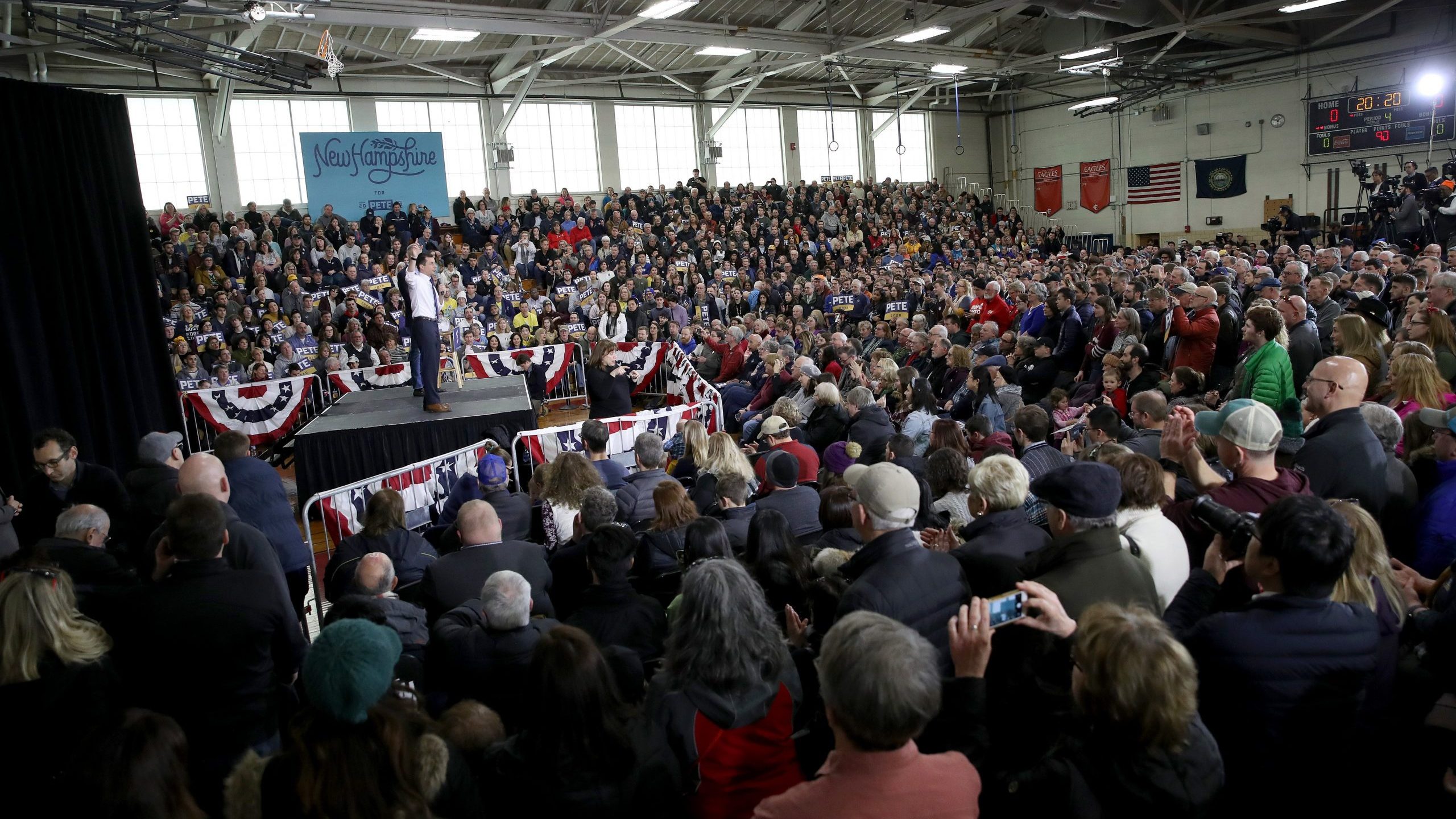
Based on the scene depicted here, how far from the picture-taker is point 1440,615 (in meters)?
2.25

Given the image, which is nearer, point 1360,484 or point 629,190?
point 1360,484

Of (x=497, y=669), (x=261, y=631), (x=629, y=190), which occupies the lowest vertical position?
(x=497, y=669)

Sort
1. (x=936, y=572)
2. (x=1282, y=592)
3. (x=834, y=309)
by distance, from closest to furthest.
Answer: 1. (x=1282, y=592)
2. (x=936, y=572)
3. (x=834, y=309)

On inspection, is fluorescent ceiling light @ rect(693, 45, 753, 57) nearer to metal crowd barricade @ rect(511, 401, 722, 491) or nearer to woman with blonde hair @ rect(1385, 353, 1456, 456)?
metal crowd barricade @ rect(511, 401, 722, 491)

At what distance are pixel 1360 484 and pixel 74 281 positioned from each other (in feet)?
27.5

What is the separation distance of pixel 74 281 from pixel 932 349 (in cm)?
738

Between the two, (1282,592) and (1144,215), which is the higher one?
(1144,215)

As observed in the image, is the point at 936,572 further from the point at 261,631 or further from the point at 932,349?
the point at 932,349

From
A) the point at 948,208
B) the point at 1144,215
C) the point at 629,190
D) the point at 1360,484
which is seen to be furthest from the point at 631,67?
the point at 1360,484

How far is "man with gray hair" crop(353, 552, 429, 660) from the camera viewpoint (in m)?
3.01

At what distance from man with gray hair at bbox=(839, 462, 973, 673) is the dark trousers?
18.8ft

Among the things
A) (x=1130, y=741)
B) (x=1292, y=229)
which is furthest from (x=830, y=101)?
(x=1130, y=741)

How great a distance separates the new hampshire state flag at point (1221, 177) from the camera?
2141cm

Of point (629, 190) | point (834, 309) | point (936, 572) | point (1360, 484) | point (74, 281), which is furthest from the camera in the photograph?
point (629, 190)
